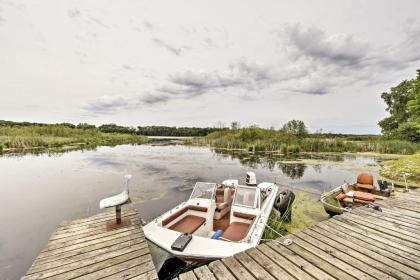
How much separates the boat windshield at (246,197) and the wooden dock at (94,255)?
9.85ft

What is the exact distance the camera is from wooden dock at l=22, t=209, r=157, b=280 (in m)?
3.09

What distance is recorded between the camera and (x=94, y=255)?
3.52m

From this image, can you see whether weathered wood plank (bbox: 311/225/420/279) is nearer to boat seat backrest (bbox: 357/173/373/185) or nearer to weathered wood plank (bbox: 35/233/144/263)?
weathered wood plank (bbox: 35/233/144/263)

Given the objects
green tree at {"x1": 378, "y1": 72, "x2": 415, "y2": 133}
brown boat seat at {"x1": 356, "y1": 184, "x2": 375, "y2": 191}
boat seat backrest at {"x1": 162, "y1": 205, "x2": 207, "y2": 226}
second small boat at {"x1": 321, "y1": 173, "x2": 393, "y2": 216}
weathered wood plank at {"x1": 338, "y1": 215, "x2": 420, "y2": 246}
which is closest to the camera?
weathered wood plank at {"x1": 338, "y1": 215, "x2": 420, "y2": 246}

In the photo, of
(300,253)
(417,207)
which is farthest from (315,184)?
(300,253)

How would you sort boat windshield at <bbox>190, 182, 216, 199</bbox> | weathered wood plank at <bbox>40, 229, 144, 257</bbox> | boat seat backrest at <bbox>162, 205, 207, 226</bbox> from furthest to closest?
boat windshield at <bbox>190, 182, 216, 199</bbox>, boat seat backrest at <bbox>162, 205, 207, 226</bbox>, weathered wood plank at <bbox>40, 229, 144, 257</bbox>

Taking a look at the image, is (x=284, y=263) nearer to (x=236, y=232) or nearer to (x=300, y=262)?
(x=300, y=262)

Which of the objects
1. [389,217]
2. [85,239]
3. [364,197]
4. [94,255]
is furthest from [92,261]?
[364,197]

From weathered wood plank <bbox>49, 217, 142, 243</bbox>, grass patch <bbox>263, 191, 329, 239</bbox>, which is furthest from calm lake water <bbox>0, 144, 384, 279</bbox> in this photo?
weathered wood plank <bbox>49, 217, 142, 243</bbox>

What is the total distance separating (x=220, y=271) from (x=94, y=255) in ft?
6.71

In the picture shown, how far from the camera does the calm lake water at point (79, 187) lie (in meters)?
6.62

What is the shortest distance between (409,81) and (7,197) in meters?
47.5

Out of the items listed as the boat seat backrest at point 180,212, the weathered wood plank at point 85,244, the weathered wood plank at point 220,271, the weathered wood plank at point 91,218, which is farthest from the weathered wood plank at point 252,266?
the weathered wood plank at point 91,218

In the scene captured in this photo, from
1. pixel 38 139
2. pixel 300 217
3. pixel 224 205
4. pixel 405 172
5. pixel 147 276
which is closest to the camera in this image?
pixel 147 276
